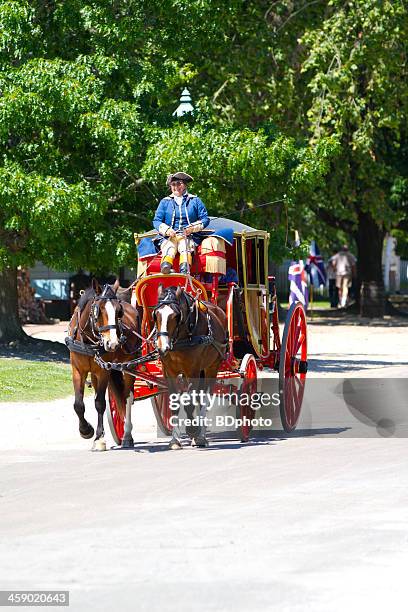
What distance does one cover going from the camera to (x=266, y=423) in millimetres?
15016

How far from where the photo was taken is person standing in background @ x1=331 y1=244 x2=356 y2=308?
46.1 meters

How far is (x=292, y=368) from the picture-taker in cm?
1488

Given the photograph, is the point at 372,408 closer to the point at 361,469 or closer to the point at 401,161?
the point at 361,469

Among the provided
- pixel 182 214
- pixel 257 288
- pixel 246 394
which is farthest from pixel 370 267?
pixel 182 214

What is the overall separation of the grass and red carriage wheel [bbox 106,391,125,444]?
4026 millimetres

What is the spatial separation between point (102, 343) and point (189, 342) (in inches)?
32.3

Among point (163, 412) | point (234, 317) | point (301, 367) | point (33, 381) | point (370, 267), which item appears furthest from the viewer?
point (370, 267)

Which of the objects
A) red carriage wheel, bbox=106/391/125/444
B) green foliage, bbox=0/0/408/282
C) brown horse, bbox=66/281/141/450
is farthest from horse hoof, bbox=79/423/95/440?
green foliage, bbox=0/0/408/282

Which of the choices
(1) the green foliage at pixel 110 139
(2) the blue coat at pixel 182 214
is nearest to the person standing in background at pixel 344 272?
(1) the green foliage at pixel 110 139

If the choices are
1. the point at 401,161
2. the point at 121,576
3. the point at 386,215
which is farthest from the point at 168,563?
the point at 401,161

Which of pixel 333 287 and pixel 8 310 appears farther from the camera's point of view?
pixel 333 287

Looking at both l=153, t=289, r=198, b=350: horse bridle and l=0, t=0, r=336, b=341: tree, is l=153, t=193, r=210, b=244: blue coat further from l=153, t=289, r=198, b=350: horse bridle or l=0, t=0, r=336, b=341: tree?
l=0, t=0, r=336, b=341: tree

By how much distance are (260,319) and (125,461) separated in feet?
9.88

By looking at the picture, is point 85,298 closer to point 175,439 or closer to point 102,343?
point 102,343
